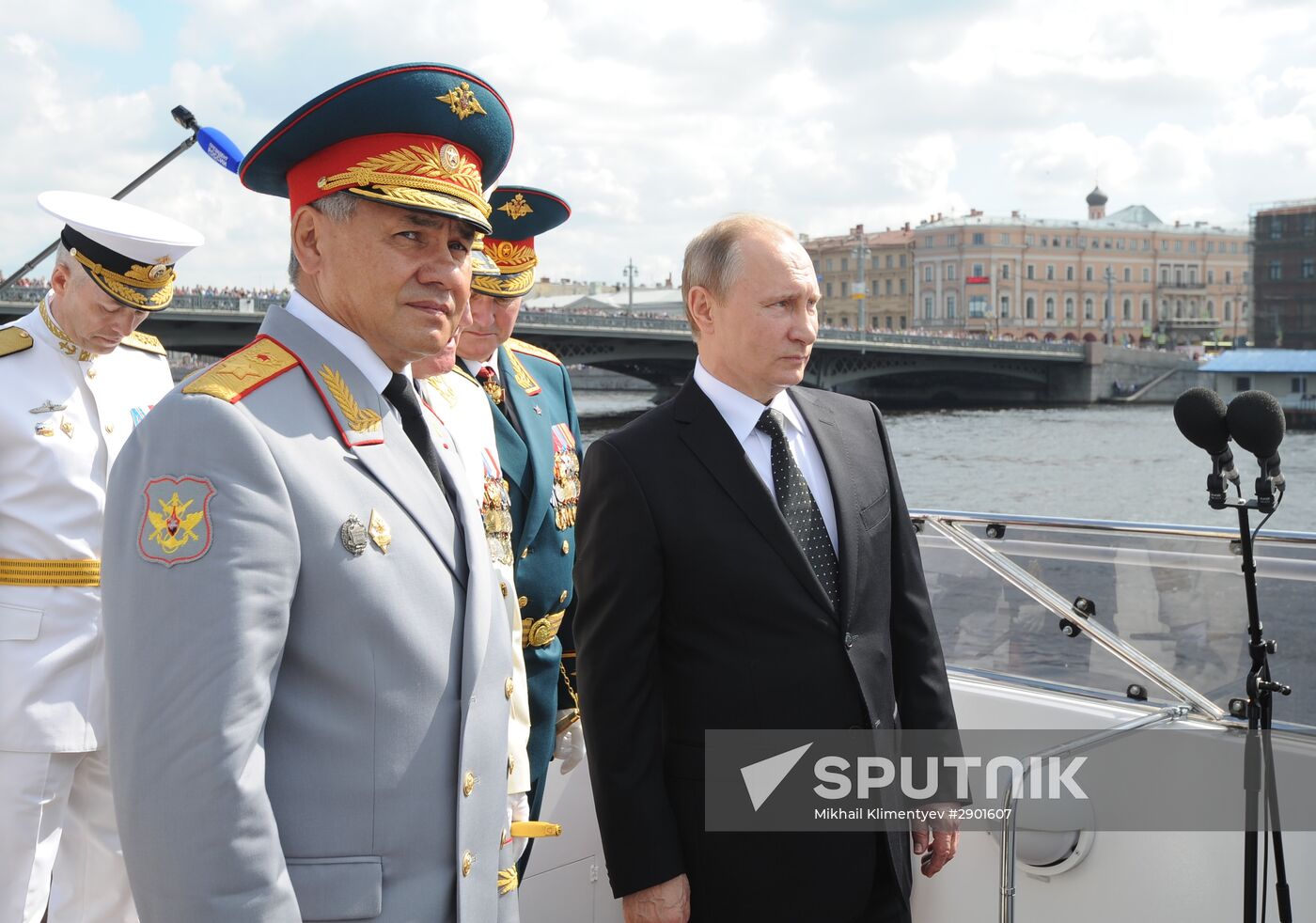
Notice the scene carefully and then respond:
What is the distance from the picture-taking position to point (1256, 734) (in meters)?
2.46

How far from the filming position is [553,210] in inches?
133

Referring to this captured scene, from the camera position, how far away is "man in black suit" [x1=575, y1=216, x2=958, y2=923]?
2.15 meters

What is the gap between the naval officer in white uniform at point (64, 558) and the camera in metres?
2.87

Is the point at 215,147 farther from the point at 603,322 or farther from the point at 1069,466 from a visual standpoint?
the point at 603,322

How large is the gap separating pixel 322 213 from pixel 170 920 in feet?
2.72

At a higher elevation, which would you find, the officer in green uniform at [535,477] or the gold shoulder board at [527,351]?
the gold shoulder board at [527,351]

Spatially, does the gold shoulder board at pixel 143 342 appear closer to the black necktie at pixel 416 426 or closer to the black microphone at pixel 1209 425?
the black necktie at pixel 416 426

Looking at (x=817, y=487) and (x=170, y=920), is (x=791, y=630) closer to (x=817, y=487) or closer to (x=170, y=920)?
(x=817, y=487)

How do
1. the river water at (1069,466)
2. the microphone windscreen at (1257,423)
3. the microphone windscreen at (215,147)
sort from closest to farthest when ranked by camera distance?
the microphone windscreen at (1257,423)
the microphone windscreen at (215,147)
the river water at (1069,466)

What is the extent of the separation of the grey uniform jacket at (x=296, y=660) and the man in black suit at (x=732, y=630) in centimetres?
52

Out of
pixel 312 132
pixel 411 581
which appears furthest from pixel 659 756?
pixel 312 132

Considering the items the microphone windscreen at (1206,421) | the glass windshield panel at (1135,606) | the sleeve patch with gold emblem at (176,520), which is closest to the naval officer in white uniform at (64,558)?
the sleeve patch with gold emblem at (176,520)

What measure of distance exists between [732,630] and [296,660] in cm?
93

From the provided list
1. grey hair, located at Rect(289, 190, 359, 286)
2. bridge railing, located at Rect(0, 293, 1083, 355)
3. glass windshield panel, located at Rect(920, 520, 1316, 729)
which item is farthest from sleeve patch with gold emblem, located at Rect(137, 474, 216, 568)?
bridge railing, located at Rect(0, 293, 1083, 355)
